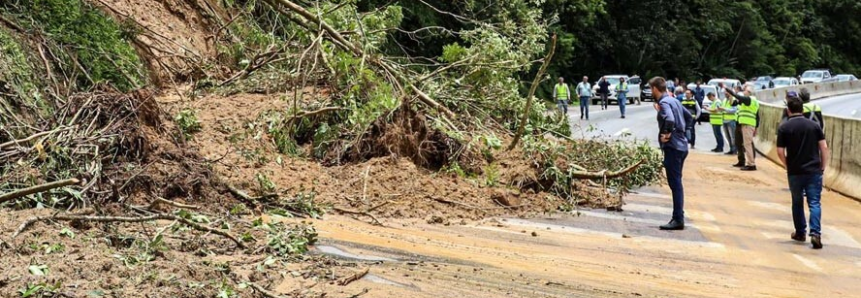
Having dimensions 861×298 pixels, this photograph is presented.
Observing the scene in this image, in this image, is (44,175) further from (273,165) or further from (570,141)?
(570,141)

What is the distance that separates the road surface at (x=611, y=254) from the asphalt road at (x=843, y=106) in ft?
84.2

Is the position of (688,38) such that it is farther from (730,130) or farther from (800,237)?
(800,237)

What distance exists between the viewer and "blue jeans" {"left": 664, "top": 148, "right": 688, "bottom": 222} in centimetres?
1011

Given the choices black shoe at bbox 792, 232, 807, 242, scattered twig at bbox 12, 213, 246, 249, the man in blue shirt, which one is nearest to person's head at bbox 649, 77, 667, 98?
the man in blue shirt

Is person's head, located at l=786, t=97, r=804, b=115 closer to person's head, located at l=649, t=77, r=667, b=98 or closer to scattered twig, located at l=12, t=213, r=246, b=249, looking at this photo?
person's head, located at l=649, t=77, r=667, b=98

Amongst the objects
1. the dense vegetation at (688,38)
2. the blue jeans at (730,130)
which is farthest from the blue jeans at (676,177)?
the dense vegetation at (688,38)

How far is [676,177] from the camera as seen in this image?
10188 millimetres

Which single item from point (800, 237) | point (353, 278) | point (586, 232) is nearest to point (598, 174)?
point (586, 232)

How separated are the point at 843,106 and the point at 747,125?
2828cm

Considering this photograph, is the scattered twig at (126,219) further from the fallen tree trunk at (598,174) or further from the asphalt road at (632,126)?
the asphalt road at (632,126)

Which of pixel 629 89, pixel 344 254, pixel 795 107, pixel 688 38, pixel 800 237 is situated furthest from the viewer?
pixel 688 38

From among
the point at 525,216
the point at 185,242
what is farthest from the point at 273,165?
the point at 185,242

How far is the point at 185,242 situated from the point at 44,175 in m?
2.08

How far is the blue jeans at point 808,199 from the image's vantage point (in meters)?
9.47
